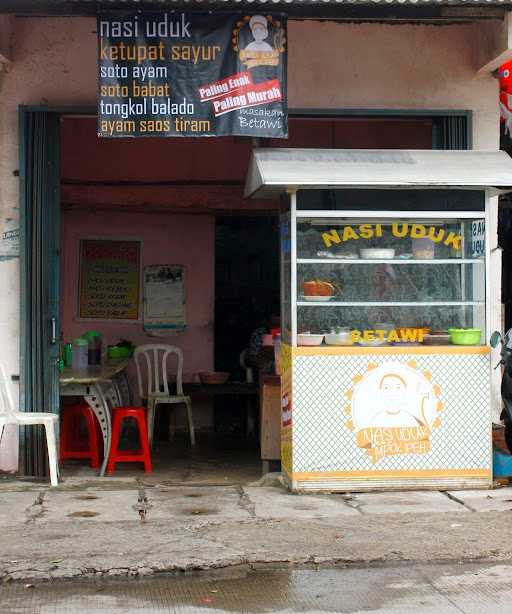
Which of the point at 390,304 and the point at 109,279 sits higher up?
the point at 109,279

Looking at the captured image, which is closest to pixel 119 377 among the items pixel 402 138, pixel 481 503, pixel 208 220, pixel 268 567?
pixel 208 220

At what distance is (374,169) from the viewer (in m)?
8.80

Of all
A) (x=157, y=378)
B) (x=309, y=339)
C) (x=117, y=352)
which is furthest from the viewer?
(x=157, y=378)

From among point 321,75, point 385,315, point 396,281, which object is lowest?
point 385,315

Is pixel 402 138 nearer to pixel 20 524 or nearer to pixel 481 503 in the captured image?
pixel 481 503

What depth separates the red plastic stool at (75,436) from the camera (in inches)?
416

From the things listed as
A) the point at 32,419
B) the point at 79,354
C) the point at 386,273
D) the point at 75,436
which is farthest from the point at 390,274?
the point at 75,436

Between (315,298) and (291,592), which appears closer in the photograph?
(291,592)

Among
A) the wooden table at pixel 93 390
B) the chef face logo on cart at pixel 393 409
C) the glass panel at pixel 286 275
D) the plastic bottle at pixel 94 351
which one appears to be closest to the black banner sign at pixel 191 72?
the glass panel at pixel 286 275

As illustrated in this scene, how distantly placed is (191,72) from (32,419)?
317cm

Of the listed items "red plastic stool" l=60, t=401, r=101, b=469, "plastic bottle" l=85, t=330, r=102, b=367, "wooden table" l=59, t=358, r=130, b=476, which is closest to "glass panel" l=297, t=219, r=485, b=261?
"wooden table" l=59, t=358, r=130, b=476

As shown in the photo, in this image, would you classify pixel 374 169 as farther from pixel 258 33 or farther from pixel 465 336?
pixel 465 336

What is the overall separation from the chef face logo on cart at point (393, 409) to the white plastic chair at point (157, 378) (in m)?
3.83

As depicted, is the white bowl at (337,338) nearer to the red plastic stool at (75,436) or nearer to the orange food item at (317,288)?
the orange food item at (317,288)
